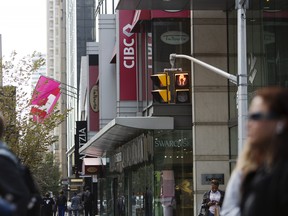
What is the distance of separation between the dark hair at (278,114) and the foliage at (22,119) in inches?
1335

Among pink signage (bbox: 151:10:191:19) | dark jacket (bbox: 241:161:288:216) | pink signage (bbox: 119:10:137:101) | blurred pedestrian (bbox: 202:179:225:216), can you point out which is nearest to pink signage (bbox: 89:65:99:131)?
pink signage (bbox: 119:10:137:101)

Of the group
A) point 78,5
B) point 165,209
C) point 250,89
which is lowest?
point 165,209

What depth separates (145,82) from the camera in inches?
1374

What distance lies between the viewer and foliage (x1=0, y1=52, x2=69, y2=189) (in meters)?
38.4

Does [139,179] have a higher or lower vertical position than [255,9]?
lower

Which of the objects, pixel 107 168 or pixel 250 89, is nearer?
pixel 250 89

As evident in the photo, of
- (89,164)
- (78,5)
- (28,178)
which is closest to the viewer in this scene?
(28,178)

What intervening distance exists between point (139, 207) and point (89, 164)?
1886 cm

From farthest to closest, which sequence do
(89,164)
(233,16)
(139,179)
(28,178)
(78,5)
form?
(78,5), (89,164), (139,179), (233,16), (28,178)

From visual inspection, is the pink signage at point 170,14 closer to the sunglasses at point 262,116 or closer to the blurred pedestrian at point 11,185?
the blurred pedestrian at point 11,185

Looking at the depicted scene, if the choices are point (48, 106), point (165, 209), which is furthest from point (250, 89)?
point (48, 106)

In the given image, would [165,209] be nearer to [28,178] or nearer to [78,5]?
[28,178]

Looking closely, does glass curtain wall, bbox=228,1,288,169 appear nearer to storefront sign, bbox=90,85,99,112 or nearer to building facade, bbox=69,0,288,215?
building facade, bbox=69,0,288,215

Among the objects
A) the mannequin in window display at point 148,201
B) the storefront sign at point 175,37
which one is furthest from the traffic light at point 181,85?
the mannequin in window display at point 148,201
